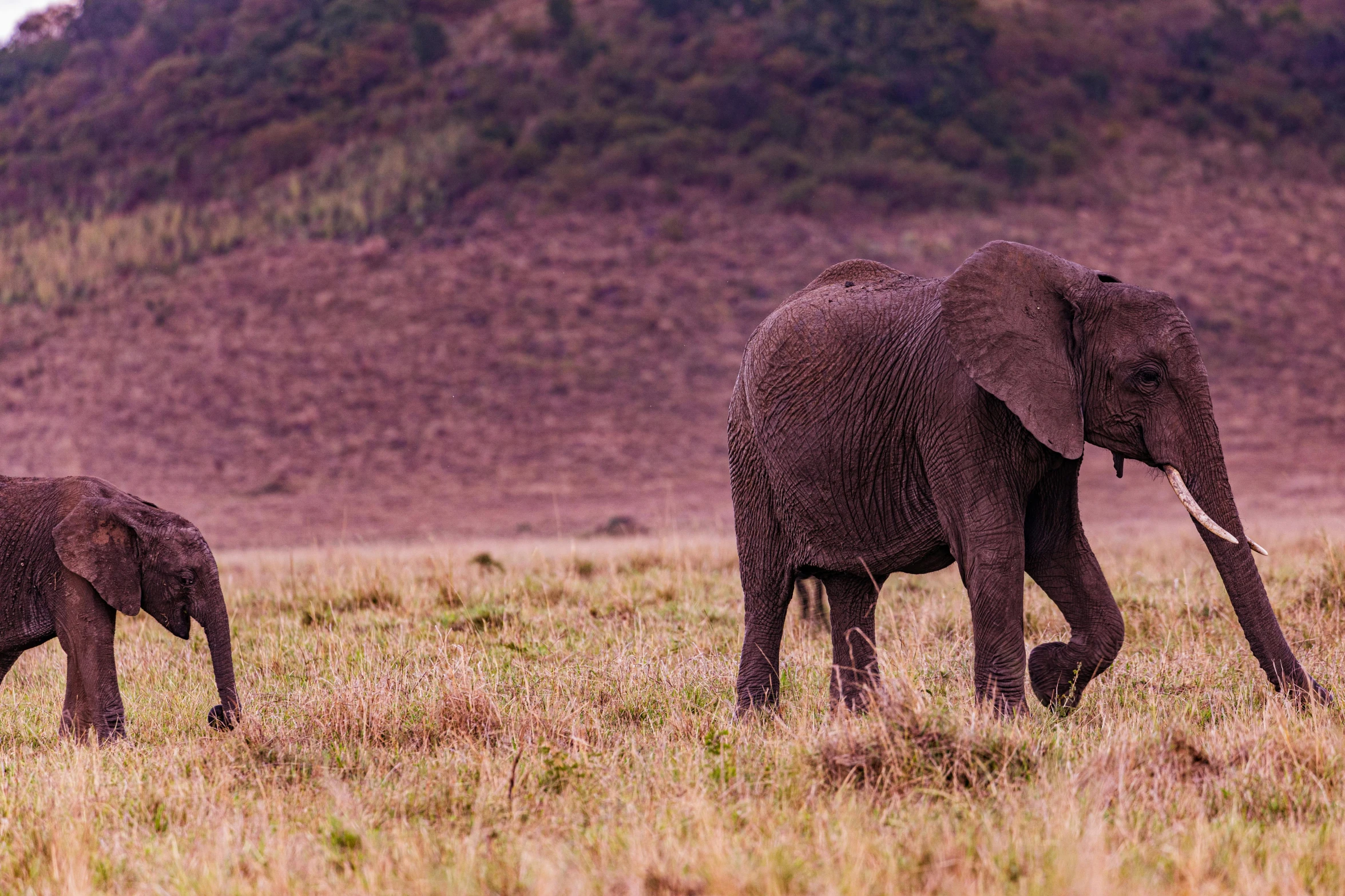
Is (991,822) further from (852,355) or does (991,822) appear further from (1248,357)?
(1248,357)

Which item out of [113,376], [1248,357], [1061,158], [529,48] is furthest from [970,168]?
[113,376]

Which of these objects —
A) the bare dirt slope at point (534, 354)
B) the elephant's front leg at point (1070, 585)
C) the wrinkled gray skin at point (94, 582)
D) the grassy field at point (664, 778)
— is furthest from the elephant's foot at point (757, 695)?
the bare dirt slope at point (534, 354)

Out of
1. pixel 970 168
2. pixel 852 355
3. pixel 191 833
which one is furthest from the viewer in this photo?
pixel 970 168

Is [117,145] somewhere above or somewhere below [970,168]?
above

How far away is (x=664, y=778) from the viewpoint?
4.93 meters

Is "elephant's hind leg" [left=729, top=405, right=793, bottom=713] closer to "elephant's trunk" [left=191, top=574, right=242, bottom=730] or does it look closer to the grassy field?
the grassy field

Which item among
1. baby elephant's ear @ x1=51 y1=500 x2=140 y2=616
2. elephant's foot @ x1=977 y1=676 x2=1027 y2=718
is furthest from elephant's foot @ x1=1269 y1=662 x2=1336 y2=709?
baby elephant's ear @ x1=51 y1=500 x2=140 y2=616

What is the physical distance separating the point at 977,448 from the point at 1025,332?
516mm

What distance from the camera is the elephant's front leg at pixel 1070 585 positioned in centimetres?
598

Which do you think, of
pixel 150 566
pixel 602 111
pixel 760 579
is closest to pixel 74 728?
pixel 150 566

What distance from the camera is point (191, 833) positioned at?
4.55 metres

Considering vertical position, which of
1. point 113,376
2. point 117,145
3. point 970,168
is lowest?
point 113,376

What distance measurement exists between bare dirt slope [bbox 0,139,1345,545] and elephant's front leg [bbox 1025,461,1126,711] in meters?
19.7

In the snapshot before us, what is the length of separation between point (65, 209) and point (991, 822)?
147ft
